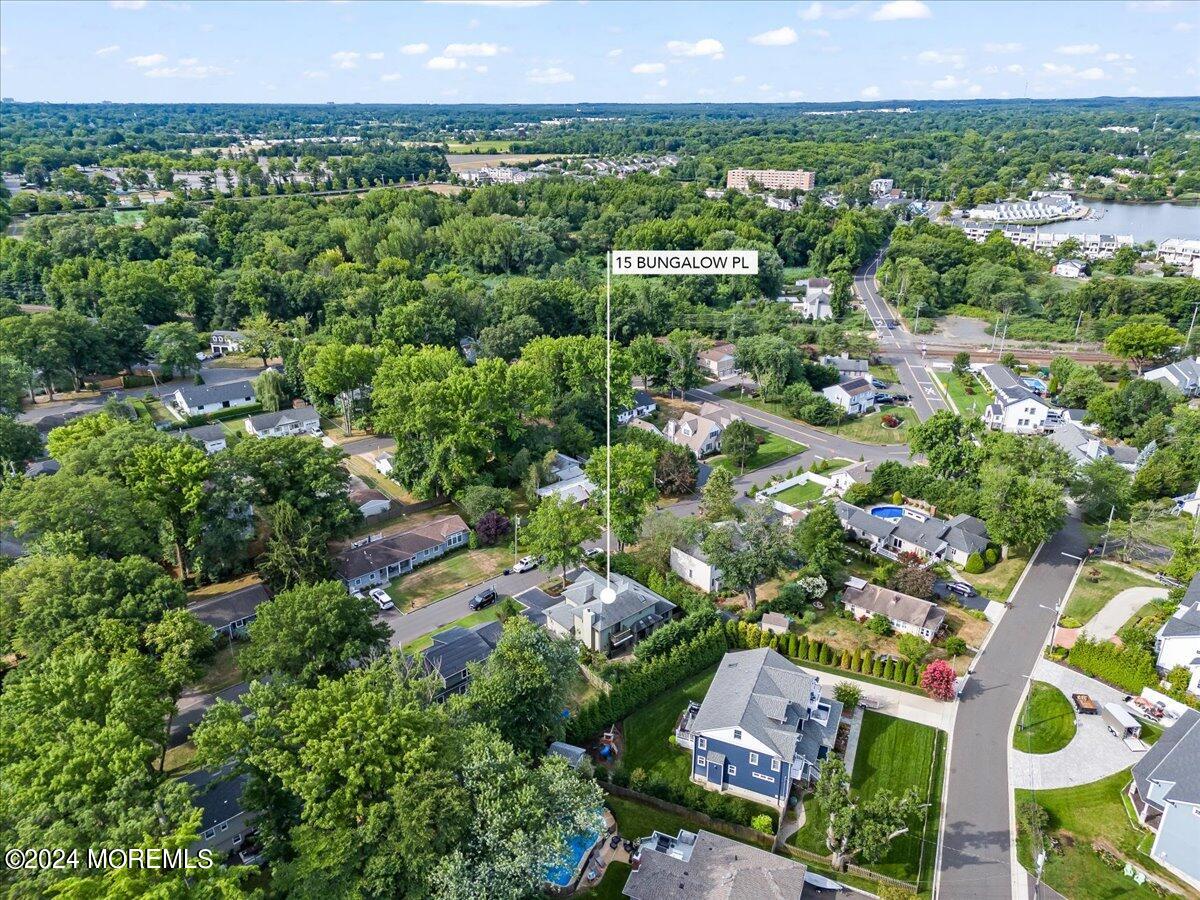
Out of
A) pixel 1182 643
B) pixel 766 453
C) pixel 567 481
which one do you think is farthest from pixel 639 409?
pixel 1182 643

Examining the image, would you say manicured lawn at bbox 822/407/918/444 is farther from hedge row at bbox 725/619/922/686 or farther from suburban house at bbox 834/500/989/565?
hedge row at bbox 725/619/922/686

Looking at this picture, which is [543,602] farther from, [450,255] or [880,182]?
[880,182]

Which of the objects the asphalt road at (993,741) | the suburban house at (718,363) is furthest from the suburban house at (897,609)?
the suburban house at (718,363)

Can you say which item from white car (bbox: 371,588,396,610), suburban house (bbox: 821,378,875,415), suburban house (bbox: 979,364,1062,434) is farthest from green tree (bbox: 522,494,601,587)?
suburban house (bbox: 979,364,1062,434)

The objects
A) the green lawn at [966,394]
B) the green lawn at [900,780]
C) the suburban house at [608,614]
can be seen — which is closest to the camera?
the green lawn at [900,780]

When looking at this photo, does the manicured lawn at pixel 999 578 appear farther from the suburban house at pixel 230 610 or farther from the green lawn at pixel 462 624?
the suburban house at pixel 230 610

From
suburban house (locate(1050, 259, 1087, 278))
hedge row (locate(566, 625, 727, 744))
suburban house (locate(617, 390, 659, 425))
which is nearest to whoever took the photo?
hedge row (locate(566, 625, 727, 744))

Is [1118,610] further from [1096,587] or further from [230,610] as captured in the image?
[230,610]
